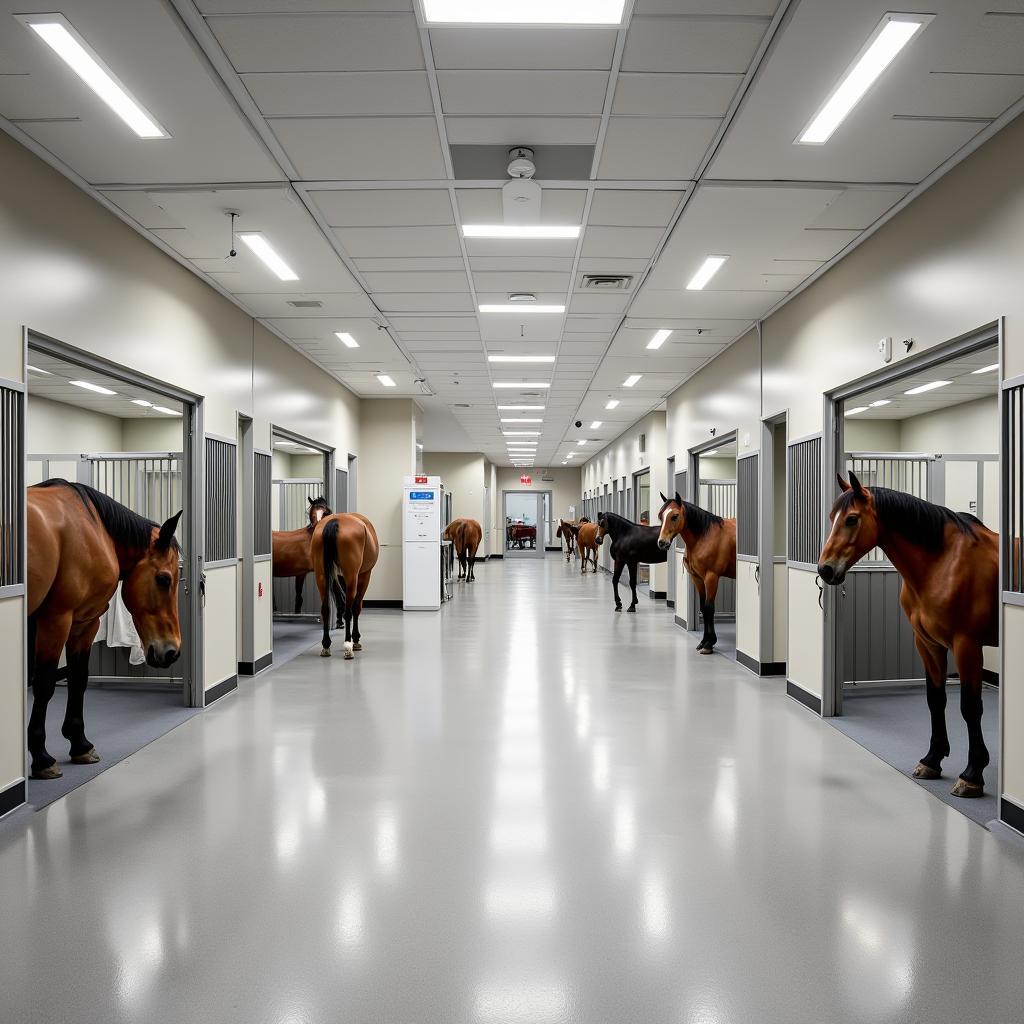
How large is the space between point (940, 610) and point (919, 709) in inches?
85.8

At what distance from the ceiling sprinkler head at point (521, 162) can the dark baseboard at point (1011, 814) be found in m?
3.86

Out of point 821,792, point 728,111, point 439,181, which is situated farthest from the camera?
point 439,181

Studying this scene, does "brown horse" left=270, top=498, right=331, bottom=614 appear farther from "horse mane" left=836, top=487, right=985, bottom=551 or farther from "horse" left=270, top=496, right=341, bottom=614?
"horse mane" left=836, top=487, right=985, bottom=551

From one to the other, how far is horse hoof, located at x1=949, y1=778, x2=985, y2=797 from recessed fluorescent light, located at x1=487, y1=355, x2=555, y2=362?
21.3 ft

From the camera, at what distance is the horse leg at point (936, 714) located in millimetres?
4191

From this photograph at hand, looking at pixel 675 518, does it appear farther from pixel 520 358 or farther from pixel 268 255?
pixel 268 255

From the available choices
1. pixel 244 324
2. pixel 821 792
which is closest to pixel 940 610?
pixel 821 792

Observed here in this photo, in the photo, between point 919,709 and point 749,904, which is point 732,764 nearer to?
point 749,904

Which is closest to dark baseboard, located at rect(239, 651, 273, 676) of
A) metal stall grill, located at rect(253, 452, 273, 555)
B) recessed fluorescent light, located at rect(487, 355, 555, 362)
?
metal stall grill, located at rect(253, 452, 273, 555)

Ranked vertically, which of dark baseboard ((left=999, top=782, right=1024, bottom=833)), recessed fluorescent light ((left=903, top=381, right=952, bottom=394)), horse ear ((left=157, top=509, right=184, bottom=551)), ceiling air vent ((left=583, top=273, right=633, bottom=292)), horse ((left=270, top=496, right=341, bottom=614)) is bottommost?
dark baseboard ((left=999, top=782, right=1024, bottom=833))

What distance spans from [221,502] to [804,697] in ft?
16.3

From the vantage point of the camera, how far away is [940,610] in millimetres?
4039

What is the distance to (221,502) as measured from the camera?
642cm

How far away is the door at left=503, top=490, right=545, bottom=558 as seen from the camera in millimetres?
31547
